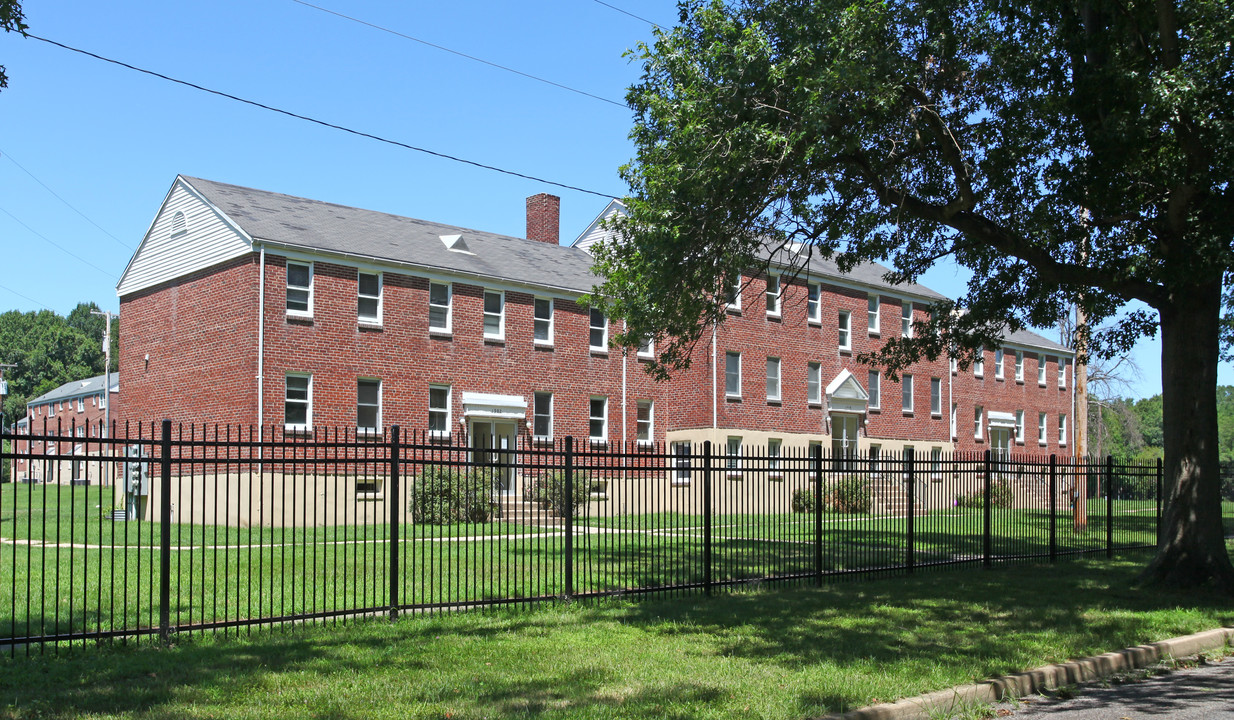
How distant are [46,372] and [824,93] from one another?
10384cm

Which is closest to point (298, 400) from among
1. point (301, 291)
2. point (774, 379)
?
point (301, 291)

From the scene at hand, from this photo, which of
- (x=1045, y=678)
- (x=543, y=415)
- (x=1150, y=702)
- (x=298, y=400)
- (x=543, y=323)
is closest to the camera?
(x=1150, y=702)

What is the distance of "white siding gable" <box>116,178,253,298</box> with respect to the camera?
87.9 feet

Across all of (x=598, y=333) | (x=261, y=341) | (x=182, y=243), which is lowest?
(x=261, y=341)

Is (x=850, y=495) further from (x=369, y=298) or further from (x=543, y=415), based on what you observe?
(x=369, y=298)

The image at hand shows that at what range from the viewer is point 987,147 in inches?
599

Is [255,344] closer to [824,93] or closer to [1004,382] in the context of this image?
[824,93]

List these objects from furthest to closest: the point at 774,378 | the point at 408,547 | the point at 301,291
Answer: the point at 774,378
the point at 301,291
the point at 408,547

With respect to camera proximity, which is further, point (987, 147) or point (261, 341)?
point (261, 341)

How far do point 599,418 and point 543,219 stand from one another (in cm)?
916

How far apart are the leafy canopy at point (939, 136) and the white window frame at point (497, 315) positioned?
13.5 metres

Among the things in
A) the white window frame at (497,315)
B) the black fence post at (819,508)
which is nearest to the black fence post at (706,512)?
the black fence post at (819,508)

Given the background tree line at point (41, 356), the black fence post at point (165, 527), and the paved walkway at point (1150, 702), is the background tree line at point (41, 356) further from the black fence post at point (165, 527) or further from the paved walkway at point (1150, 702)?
the paved walkway at point (1150, 702)

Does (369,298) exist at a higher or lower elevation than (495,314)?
higher
